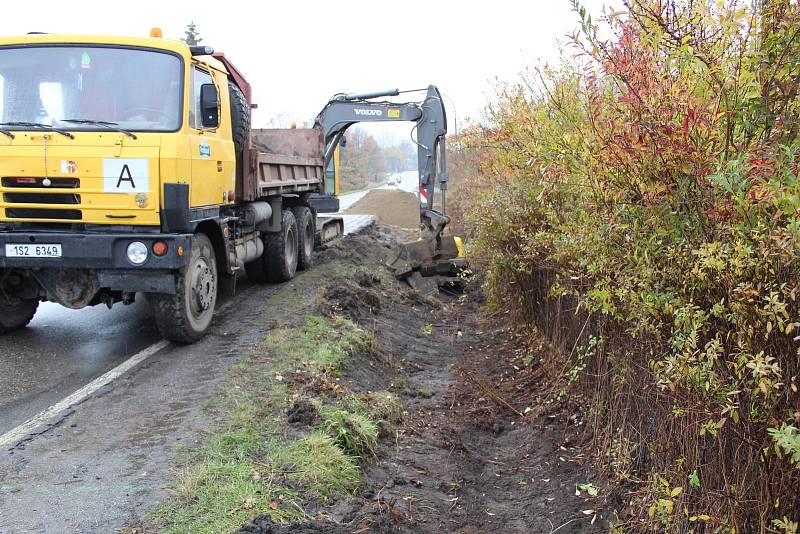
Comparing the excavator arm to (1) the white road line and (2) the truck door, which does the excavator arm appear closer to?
(2) the truck door

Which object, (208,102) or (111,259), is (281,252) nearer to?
(208,102)

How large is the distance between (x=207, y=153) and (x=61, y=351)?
2.41m

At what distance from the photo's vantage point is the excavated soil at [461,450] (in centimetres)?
432

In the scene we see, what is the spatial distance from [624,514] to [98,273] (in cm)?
494

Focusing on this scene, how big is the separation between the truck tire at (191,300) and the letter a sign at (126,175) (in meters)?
0.83

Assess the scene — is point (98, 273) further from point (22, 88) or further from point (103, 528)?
point (103, 528)

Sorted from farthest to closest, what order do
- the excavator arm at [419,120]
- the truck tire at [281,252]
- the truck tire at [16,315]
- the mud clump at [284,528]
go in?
1. the excavator arm at [419,120]
2. the truck tire at [281,252]
3. the truck tire at [16,315]
4. the mud clump at [284,528]

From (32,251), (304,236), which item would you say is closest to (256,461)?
(32,251)

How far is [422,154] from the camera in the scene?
14.2 m

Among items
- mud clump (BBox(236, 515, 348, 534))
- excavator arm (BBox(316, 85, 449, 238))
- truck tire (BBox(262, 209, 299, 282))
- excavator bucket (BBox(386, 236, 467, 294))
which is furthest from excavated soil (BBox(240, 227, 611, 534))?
excavator arm (BBox(316, 85, 449, 238))

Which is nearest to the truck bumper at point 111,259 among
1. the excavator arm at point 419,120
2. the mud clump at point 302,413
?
the mud clump at point 302,413

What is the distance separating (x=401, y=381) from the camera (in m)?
6.96

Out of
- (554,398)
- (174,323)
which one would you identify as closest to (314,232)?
(174,323)

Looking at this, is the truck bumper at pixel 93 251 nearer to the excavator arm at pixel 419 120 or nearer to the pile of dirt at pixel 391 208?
the excavator arm at pixel 419 120
